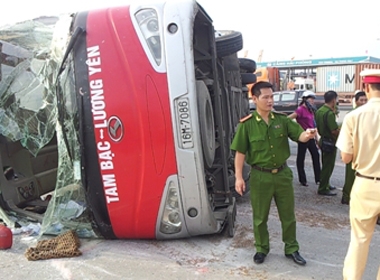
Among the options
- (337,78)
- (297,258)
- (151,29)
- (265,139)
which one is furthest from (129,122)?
(337,78)

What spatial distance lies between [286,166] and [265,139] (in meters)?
0.31

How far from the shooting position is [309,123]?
6160 millimetres

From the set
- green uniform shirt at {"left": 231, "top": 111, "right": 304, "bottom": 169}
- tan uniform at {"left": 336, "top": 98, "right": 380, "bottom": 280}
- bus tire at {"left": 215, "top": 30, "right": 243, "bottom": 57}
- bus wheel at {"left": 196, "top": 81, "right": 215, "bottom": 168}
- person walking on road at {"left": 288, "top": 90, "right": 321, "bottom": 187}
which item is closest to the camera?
tan uniform at {"left": 336, "top": 98, "right": 380, "bottom": 280}

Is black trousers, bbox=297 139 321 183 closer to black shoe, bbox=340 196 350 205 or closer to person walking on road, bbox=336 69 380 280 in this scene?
black shoe, bbox=340 196 350 205

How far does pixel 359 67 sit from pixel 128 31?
29.0 m

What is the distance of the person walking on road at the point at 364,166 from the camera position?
2.66m

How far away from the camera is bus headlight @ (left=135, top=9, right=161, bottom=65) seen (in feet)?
10.6

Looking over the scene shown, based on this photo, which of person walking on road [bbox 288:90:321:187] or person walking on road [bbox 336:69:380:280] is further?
person walking on road [bbox 288:90:321:187]

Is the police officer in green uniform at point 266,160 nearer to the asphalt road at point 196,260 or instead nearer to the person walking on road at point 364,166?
the asphalt road at point 196,260

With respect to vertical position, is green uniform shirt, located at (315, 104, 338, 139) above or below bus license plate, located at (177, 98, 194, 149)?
below

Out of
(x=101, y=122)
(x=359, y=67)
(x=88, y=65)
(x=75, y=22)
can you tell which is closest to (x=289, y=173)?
(x=101, y=122)

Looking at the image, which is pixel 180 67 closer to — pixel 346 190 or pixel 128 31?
pixel 128 31

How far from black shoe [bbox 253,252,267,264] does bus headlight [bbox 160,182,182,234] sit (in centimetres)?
65

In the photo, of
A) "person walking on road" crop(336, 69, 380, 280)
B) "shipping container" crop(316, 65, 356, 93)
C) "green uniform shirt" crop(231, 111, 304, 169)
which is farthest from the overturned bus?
"shipping container" crop(316, 65, 356, 93)
